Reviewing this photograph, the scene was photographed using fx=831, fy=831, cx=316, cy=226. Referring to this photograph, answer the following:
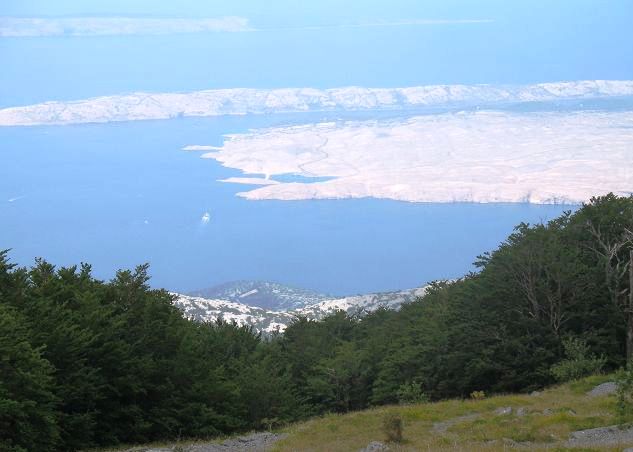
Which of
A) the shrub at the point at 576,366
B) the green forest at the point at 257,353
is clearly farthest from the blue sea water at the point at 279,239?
the shrub at the point at 576,366

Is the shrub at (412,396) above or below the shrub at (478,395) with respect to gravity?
below

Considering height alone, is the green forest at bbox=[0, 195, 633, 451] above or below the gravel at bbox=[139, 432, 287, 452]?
above

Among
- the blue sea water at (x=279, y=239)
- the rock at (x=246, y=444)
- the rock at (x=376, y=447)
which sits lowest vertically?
the rock at (x=246, y=444)

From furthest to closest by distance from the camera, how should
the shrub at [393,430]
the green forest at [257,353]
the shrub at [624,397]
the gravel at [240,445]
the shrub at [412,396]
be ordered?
the shrub at [412,396] < the green forest at [257,353] < the gravel at [240,445] < the shrub at [393,430] < the shrub at [624,397]

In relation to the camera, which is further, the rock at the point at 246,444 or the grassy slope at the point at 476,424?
the rock at the point at 246,444

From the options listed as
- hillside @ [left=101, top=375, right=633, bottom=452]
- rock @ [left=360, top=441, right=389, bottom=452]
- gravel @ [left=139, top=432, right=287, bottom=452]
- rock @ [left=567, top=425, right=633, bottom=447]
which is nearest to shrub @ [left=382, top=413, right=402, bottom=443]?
hillside @ [left=101, top=375, right=633, bottom=452]

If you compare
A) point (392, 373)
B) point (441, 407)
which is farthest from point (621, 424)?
point (392, 373)

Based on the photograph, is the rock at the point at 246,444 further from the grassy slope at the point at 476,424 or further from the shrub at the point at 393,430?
the shrub at the point at 393,430

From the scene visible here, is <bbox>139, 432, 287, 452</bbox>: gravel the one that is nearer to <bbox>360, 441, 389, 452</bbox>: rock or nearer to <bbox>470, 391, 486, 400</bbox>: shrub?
<bbox>360, 441, 389, 452</bbox>: rock
